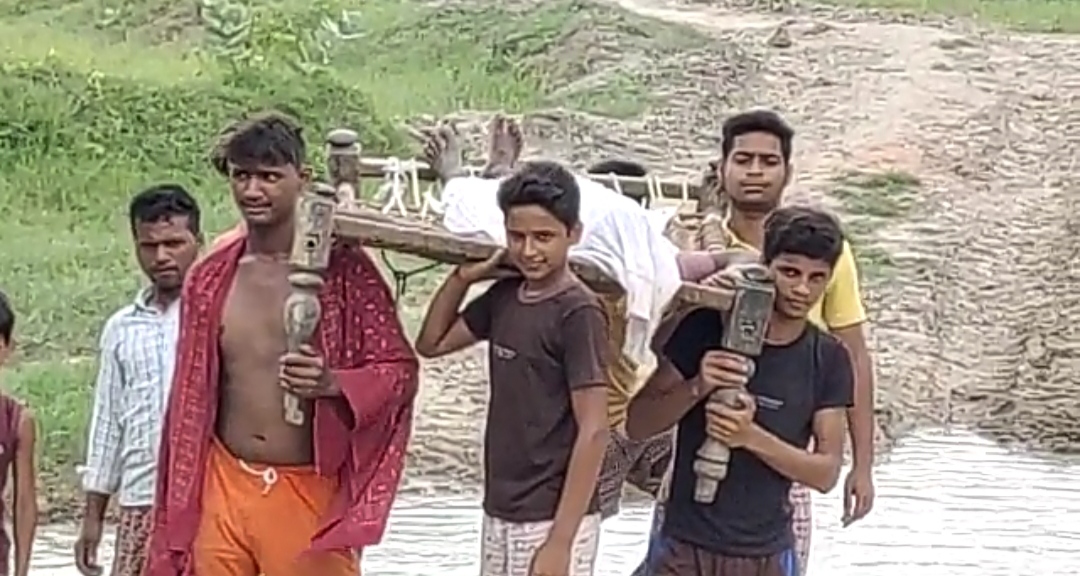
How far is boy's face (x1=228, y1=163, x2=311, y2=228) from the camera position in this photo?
421 cm

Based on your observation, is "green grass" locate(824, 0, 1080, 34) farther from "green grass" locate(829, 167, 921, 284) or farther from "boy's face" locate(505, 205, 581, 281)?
"boy's face" locate(505, 205, 581, 281)

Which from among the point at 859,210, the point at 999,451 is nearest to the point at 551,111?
the point at 859,210

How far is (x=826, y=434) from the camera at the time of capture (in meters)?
4.20

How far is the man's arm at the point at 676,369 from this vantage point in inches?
162

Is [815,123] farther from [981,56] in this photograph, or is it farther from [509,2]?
[509,2]

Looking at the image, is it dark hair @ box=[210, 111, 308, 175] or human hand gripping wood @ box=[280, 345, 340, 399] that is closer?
human hand gripping wood @ box=[280, 345, 340, 399]

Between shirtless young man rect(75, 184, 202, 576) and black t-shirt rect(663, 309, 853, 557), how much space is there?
1144 mm

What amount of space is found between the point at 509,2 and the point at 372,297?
1634 centimetres

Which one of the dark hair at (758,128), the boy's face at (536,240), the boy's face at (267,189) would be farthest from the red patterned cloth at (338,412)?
the dark hair at (758,128)

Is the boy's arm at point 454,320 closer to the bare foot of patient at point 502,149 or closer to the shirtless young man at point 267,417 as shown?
the shirtless young man at point 267,417

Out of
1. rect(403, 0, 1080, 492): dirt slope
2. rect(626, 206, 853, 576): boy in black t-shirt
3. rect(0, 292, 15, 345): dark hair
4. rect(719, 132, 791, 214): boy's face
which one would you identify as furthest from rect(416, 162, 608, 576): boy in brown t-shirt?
rect(403, 0, 1080, 492): dirt slope

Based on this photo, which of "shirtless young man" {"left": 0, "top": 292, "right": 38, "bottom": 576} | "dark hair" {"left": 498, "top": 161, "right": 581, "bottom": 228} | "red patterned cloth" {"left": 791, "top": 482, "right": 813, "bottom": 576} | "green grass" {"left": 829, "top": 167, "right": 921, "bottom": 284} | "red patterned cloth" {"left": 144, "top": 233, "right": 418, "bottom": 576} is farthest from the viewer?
"green grass" {"left": 829, "top": 167, "right": 921, "bottom": 284}

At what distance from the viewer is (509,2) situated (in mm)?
20375

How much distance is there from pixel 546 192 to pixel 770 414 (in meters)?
0.58
